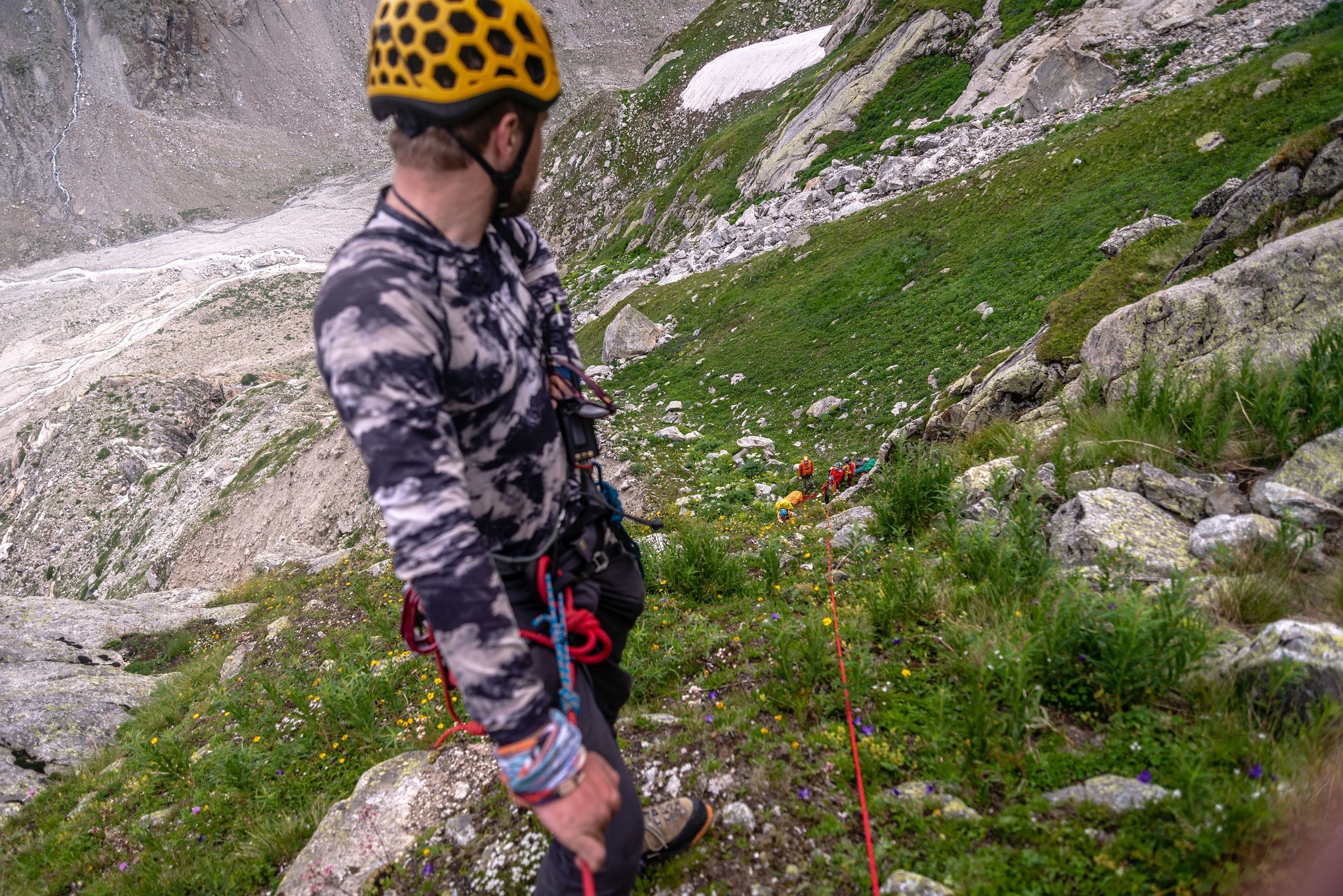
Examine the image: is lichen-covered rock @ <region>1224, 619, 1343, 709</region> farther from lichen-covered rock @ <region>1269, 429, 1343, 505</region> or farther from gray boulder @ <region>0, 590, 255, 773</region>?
gray boulder @ <region>0, 590, 255, 773</region>

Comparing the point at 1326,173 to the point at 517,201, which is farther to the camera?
the point at 1326,173

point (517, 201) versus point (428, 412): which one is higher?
point (517, 201)

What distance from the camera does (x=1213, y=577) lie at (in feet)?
12.5

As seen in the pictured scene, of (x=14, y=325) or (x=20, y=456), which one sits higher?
(x=14, y=325)

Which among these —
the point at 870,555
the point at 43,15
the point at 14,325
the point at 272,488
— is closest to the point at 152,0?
the point at 43,15

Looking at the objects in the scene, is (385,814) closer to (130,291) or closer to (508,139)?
(508,139)

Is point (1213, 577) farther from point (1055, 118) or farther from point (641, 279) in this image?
point (641, 279)

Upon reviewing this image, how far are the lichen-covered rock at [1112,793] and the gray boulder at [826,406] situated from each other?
13071 mm

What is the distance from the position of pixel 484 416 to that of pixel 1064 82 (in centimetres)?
2947

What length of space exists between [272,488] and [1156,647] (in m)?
30.0

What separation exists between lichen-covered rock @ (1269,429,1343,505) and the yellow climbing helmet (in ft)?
17.6

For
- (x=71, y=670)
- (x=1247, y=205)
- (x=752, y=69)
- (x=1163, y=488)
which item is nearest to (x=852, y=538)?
(x=1163, y=488)

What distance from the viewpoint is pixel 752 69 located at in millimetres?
54125

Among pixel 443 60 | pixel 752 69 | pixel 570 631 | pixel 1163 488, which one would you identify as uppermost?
pixel 752 69
